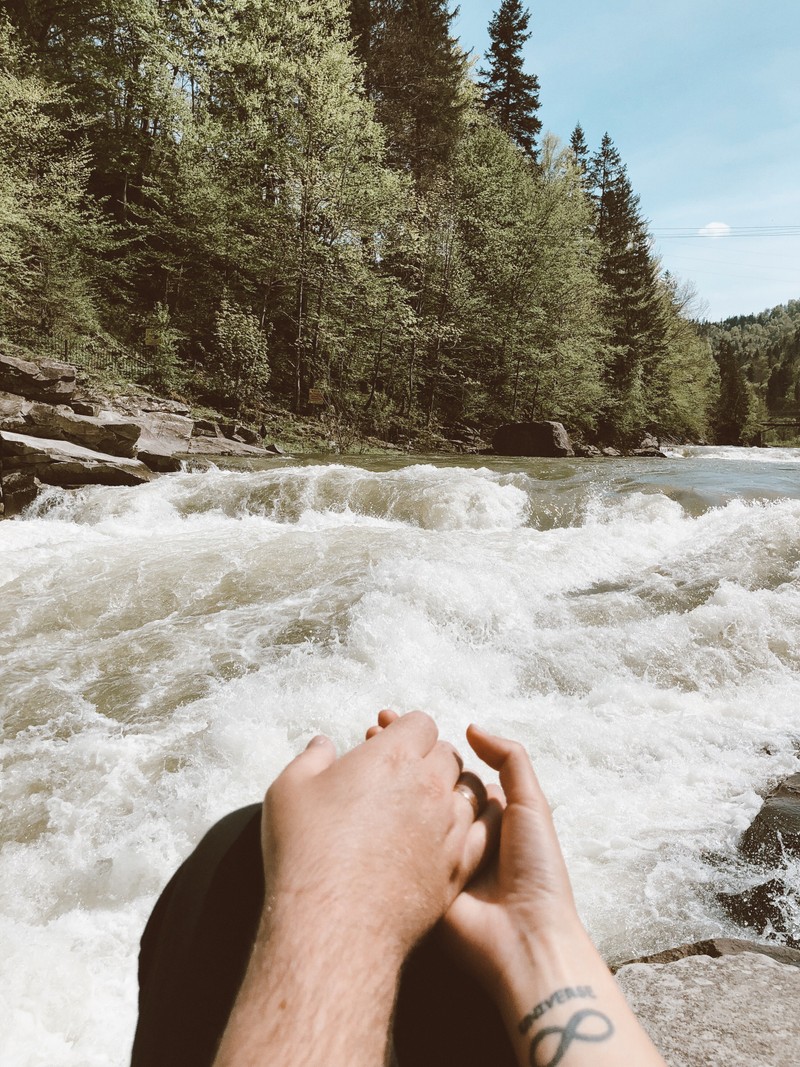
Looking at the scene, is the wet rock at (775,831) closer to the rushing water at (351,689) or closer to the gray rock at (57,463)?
the rushing water at (351,689)

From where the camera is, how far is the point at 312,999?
2.64 feet

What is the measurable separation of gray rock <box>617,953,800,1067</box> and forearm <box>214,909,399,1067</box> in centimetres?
81

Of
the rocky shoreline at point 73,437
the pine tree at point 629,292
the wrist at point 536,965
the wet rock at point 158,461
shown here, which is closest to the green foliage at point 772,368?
the pine tree at point 629,292

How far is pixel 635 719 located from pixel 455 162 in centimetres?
2458

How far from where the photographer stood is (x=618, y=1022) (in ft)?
3.01

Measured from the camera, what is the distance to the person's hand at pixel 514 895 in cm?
98

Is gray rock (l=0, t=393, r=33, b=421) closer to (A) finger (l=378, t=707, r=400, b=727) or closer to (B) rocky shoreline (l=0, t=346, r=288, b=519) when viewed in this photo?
(B) rocky shoreline (l=0, t=346, r=288, b=519)

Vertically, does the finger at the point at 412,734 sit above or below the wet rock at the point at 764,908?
above

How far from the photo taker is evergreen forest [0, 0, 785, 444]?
15.0 metres

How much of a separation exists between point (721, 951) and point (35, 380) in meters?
12.1

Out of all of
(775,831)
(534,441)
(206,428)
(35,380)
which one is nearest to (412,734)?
(775,831)

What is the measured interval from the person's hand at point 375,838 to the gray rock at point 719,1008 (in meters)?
0.68

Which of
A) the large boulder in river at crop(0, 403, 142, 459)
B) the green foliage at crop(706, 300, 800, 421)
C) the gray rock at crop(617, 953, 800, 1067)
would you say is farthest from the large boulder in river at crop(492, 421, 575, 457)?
the green foliage at crop(706, 300, 800, 421)

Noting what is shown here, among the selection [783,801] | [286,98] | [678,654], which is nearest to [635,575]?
[678,654]
